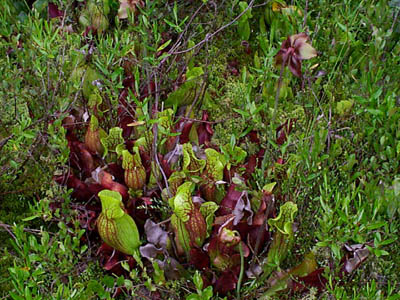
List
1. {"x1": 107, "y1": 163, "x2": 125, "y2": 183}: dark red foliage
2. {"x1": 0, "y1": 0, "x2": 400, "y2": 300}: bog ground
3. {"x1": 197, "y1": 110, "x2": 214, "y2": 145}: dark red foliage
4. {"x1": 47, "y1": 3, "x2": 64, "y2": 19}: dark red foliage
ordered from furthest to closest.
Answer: {"x1": 47, "y1": 3, "x2": 64, "y2": 19}: dark red foliage
{"x1": 197, "y1": 110, "x2": 214, "y2": 145}: dark red foliage
{"x1": 107, "y1": 163, "x2": 125, "y2": 183}: dark red foliage
{"x1": 0, "y1": 0, "x2": 400, "y2": 300}: bog ground

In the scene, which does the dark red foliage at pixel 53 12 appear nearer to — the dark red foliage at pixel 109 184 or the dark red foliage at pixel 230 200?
the dark red foliage at pixel 109 184

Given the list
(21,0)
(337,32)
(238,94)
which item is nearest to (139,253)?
(238,94)

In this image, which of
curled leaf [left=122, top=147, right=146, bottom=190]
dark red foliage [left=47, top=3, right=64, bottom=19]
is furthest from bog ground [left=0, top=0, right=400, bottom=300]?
dark red foliage [left=47, top=3, right=64, bottom=19]

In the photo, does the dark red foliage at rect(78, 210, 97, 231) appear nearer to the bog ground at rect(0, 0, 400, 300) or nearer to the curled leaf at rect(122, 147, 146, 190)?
the bog ground at rect(0, 0, 400, 300)

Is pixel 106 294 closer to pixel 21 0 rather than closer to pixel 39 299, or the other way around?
pixel 39 299

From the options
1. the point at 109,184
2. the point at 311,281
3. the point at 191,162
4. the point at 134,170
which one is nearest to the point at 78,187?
the point at 109,184

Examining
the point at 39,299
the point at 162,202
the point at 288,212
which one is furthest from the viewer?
the point at 162,202

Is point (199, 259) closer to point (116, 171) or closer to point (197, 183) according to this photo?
point (197, 183)

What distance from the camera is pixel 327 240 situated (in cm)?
146

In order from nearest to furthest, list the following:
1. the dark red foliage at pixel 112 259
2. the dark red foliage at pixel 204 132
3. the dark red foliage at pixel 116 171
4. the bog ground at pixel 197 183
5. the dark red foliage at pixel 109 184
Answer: the bog ground at pixel 197 183 < the dark red foliage at pixel 112 259 < the dark red foliage at pixel 109 184 < the dark red foliage at pixel 116 171 < the dark red foliage at pixel 204 132

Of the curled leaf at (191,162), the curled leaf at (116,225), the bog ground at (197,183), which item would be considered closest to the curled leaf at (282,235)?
the bog ground at (197,183)

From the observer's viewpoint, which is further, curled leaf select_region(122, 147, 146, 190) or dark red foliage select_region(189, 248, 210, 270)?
curled leaf select_region(122, 147, 146, 190)

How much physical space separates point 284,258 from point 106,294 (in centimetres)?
61

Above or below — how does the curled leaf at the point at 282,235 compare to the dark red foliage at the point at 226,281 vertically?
above
